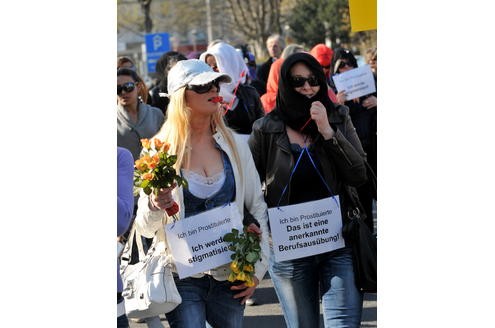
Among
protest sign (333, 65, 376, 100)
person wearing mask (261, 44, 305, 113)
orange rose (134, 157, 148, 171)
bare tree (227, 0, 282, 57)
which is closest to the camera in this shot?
orange rose (134, 157, 148, 171)

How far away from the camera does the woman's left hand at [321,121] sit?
15.9 feet

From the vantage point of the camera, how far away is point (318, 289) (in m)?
5.00

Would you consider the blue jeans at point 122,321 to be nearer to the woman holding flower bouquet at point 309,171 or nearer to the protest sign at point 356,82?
the woman holding flower bouquet at point 309,171

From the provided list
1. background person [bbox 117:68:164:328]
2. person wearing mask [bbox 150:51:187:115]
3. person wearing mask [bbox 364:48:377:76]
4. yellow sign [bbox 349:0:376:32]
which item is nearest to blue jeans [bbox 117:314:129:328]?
yellow sign [bbox 349:0:376:32]

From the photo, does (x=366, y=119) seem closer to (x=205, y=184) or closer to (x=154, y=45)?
(x=205, y=184)

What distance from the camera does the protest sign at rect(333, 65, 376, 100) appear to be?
29.8 ft

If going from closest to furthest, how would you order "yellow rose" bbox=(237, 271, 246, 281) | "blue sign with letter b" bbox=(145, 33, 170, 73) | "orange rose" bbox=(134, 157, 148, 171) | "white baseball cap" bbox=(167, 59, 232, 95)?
"orange rose" bbox=(134, 157, 148, 171) < "yellow rose" bbox=(237, 271, 246, 281) < "white baseball cap" bbox=(167, 59, 232, 95) < "blue sign with letter b" bbox=(145, 33, 170, 73)

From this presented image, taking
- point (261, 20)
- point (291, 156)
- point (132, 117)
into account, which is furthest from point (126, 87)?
point (261, 20)

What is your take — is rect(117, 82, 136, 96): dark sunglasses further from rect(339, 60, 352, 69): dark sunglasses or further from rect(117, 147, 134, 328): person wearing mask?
rect(117, 147, 134, 328): person wearing mask

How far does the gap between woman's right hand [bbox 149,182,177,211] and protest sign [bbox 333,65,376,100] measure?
194 inches

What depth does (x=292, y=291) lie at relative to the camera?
4.91 meters

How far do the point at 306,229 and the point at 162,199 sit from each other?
35.5 inches
